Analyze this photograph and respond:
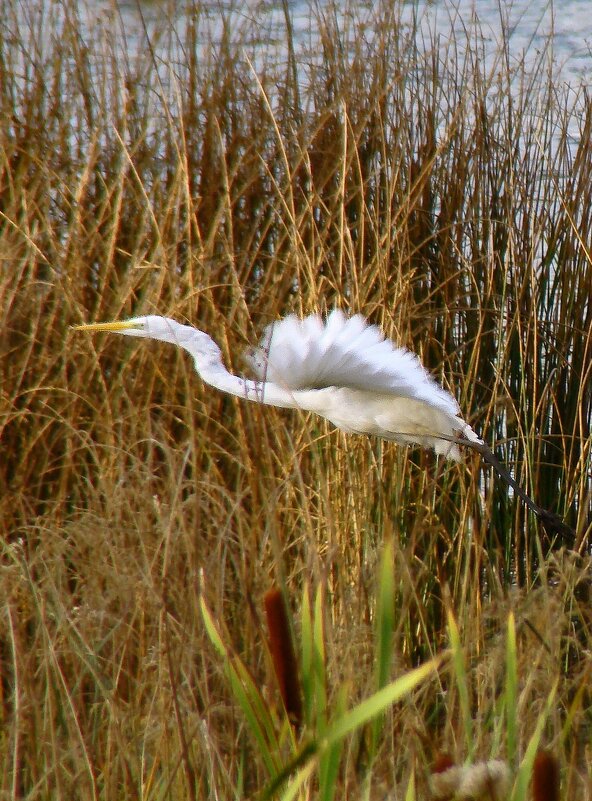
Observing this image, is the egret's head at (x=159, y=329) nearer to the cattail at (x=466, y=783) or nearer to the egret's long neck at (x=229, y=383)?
the egret's long neck at (x=229, y=383)

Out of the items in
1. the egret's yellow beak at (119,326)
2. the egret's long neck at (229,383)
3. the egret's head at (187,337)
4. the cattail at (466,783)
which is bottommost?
the cattail at (466,783)

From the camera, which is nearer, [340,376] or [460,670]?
[460,670]

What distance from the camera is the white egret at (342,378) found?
1315 mm

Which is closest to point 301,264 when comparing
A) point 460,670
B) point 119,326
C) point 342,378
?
point 119,326

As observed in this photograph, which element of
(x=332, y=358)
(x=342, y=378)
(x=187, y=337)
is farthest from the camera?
(x=187, y=337)

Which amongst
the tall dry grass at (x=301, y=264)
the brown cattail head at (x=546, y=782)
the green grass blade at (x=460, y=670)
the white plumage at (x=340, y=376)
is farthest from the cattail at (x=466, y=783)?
the tall dry grass at (x=301, y=264)

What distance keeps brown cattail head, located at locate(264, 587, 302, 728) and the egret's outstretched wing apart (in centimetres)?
62

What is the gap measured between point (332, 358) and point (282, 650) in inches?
29.0

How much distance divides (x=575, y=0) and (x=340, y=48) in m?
1.72

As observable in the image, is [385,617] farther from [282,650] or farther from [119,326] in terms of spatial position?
[119,326]

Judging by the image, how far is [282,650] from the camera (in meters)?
0.63

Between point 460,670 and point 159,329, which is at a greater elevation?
point 159,329


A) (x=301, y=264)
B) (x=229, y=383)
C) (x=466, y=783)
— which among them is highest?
(x=301, y=264)

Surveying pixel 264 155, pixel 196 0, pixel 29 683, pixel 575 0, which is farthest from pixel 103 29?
pixel 575 0
